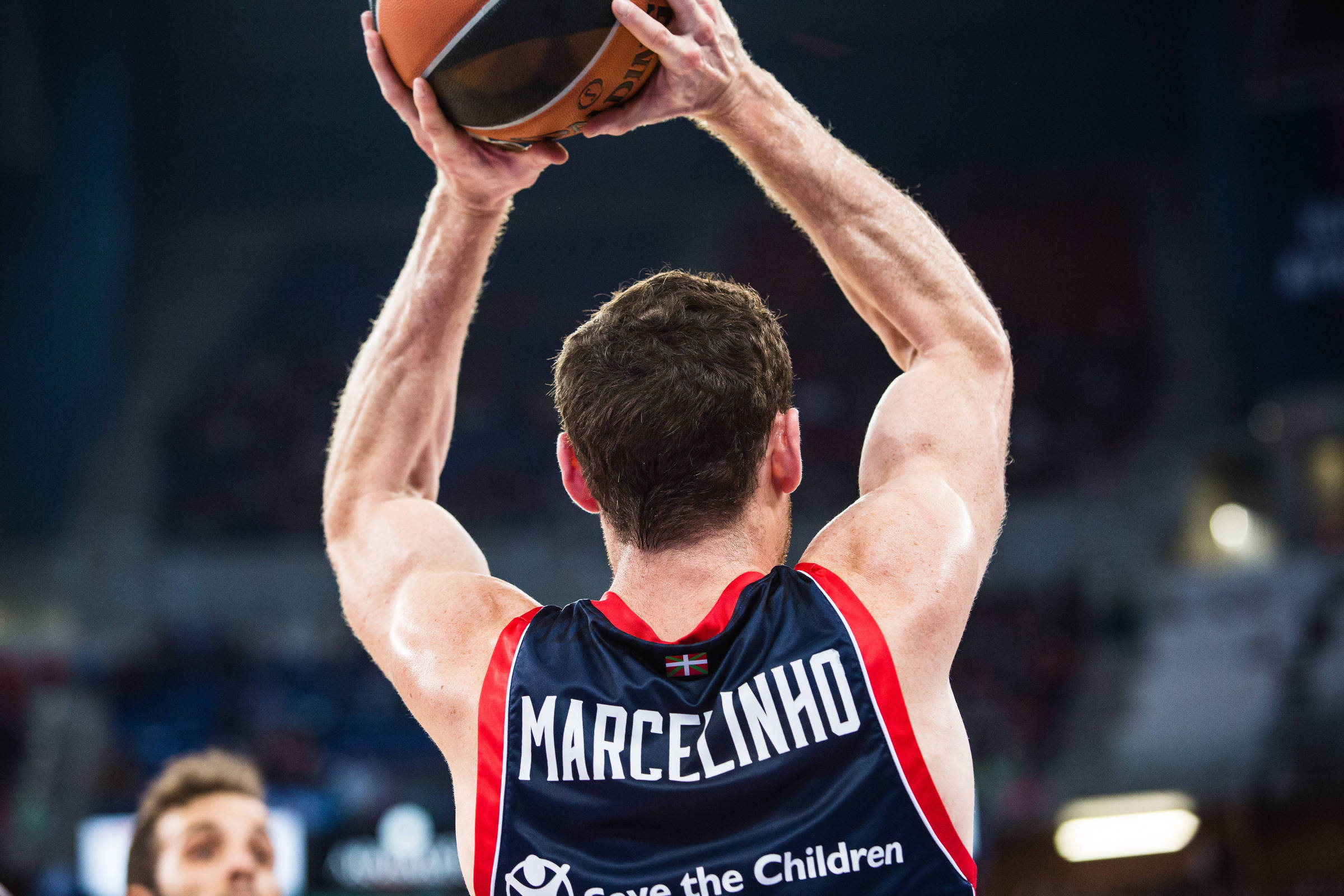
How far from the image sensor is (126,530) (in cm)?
1503

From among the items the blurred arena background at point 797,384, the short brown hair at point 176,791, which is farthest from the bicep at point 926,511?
the blurred arena background at point 797,384

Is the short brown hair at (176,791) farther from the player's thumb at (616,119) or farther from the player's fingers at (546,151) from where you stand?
the player's thumb at (616,119)

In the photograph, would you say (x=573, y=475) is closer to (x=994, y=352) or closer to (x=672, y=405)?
(x=672, y=405)

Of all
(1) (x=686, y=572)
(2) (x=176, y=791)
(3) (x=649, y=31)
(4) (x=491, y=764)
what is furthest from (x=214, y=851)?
(3) (x=649, y=31)

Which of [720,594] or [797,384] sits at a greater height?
[797,384]

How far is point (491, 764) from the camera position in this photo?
5.36ft

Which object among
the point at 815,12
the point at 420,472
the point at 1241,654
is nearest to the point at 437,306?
the point at 420,472

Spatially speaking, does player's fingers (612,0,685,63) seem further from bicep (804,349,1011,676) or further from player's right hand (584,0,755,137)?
bicep (804,349,1011,676)

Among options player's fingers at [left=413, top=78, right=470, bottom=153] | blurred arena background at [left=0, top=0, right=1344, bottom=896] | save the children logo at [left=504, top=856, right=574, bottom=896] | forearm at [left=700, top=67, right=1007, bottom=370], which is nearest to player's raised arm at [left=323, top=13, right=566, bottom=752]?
player's fingers at [left=413, top=78, right=470, bottom=153]

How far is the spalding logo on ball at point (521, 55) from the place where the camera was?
6.20 ft

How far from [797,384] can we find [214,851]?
1392 cm

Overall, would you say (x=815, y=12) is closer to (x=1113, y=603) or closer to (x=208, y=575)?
(x=1113, y=603)

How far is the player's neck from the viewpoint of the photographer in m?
1.69

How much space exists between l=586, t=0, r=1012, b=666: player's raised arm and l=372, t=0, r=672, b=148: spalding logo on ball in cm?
7
